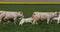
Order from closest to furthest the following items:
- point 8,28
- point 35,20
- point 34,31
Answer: point 34,31 → point 8,28 → point 35,20

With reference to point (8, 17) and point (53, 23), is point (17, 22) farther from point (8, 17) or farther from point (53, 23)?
point (53, 23)

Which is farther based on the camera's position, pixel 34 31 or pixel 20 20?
A: pixel 20 20

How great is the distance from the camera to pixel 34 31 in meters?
3.72

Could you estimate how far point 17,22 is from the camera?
4.43 m

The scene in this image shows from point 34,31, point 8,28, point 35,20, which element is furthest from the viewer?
point 35,20

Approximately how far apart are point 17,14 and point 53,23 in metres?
0.82

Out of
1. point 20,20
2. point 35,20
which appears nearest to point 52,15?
point 35,20
